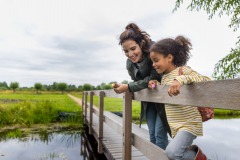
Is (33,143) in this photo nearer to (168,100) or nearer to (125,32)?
(125,32)

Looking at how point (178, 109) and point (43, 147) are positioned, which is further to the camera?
point (43, 147)

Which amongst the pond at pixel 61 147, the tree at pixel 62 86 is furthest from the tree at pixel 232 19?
the tree at pixel 62 86

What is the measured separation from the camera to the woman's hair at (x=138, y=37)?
9.82 ft

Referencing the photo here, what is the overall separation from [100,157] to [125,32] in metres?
3.31

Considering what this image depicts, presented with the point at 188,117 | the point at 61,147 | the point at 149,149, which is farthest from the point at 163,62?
the point at 61,147

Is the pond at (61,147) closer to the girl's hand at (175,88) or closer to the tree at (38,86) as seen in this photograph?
the girl's hand at (175,88)

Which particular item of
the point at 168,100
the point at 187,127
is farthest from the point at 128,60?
the point at 187,127

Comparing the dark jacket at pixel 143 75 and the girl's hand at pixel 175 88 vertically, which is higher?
the dark jacket at pixel 143 75

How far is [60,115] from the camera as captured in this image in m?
11.4

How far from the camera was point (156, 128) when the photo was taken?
2736mm

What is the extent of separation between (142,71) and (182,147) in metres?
1.20

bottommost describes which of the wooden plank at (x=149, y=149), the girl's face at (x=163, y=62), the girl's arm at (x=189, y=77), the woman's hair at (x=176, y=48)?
the wooden plank at (x=149, y=149)

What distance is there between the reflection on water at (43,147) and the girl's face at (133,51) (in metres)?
3.68

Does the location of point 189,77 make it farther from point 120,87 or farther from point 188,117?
point 120,87
